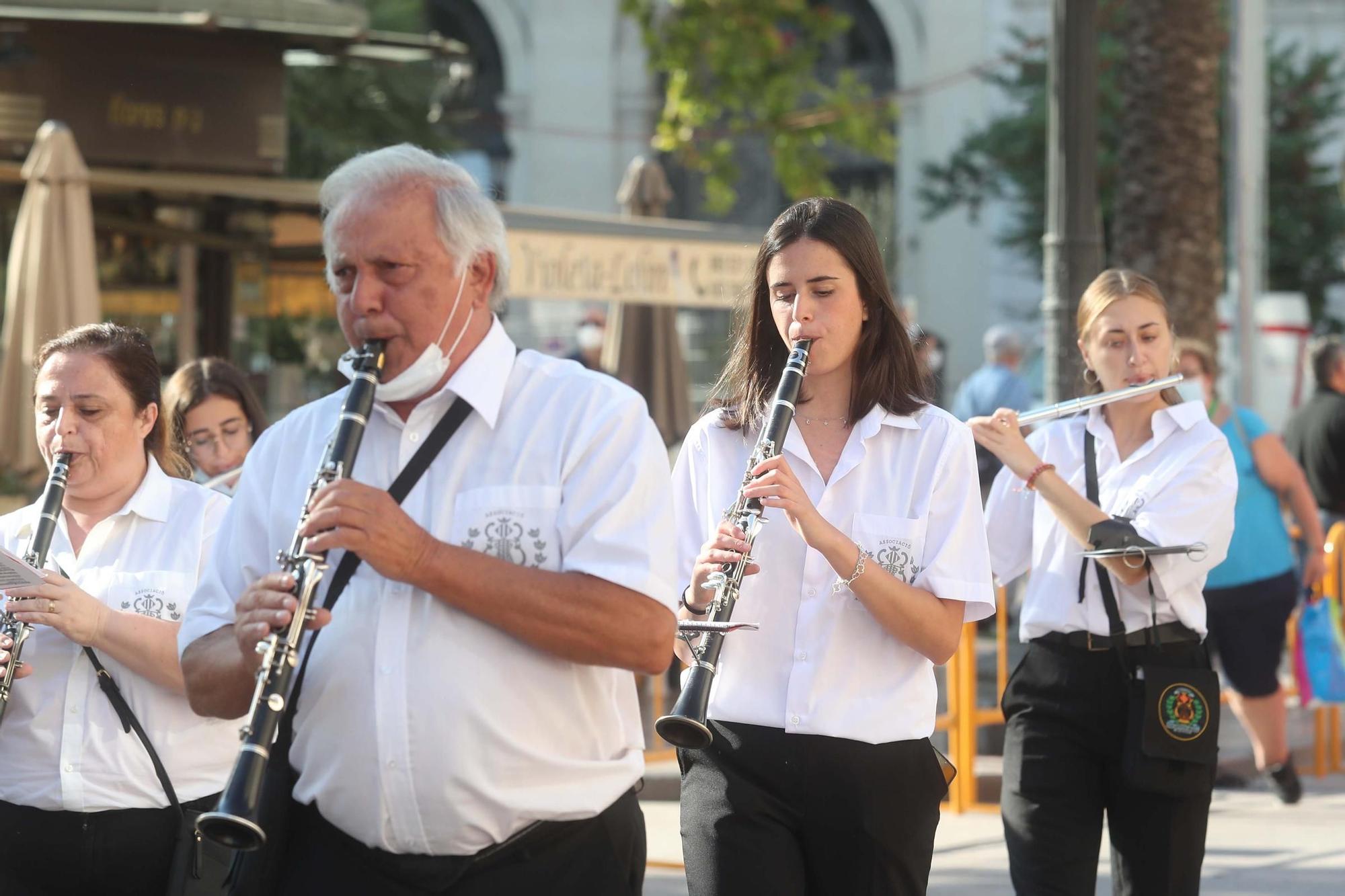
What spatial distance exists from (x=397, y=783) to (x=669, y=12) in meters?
15.1

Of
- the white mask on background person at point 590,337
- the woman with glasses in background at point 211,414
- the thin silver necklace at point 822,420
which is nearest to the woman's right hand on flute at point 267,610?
the thin silver necklace at point 822,420

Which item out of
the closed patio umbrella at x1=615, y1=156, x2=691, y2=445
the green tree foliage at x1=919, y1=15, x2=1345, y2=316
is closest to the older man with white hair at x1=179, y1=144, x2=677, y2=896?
the closed patio umbrella at x1=615, y1=156, x2=691, y2=445

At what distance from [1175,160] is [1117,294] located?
657 centimetres

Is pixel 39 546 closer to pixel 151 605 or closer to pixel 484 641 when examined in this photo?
pixel 151 605

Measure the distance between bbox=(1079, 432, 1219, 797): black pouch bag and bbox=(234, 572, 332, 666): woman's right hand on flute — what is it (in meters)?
2.45

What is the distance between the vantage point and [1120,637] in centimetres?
473

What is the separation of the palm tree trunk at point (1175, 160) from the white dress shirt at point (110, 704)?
809cm

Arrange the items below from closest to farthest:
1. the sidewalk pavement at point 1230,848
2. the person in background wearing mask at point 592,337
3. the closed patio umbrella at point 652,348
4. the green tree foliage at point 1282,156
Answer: the sidewalk pavement at point 1230,848
the closed patio umbrella at point 652,348
the person in background wearing mask at point 592,337
the green tree foliage at point 1282,156

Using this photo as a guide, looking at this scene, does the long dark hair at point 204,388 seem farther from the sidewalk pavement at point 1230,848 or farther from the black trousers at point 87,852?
the sidewalk pavement at point 1230,848

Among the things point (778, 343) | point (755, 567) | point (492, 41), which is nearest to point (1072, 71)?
point (778, 343)

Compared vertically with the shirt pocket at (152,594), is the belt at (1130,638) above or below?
below

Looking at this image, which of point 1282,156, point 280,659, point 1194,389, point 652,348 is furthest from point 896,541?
point 1282,156

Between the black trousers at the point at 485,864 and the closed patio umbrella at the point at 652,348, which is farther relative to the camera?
the closed patio umbrella at the point at 652,348

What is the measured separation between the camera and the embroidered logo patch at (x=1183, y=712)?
454 cm
